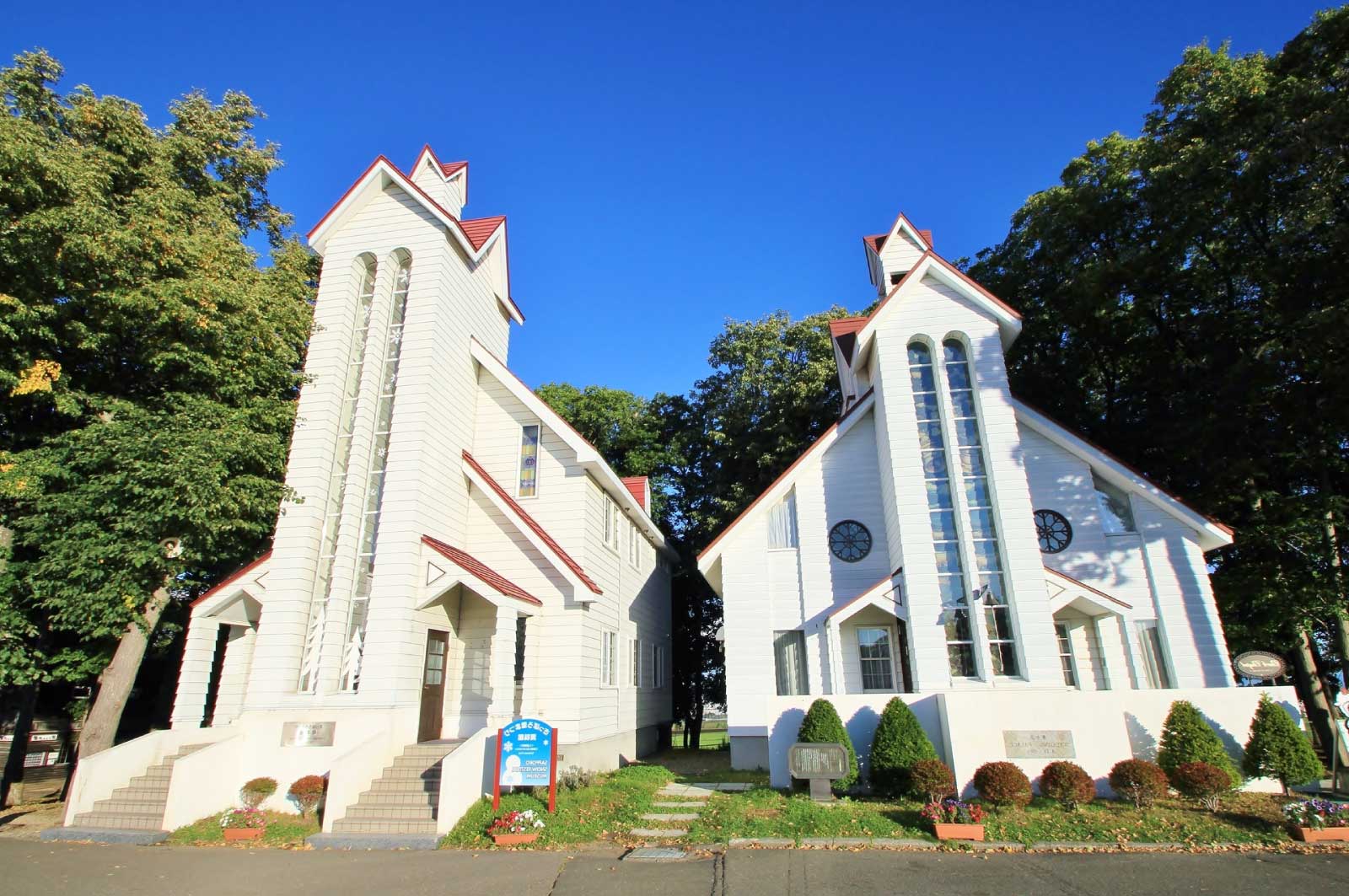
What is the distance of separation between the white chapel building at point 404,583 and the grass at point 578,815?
0.39m

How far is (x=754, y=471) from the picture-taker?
26.4 m

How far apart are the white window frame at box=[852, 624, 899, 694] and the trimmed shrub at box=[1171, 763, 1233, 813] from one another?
231 inches

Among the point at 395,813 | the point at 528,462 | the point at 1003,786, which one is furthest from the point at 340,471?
the point at 1003,786

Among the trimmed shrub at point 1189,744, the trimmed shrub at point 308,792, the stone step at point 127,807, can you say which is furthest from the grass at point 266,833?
the trimmed shrub at point 1189,744

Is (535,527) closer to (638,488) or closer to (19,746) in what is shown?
(638,488)

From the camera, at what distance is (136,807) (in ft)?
38.4

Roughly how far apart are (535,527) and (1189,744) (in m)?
12.7

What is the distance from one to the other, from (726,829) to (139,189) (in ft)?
58.7

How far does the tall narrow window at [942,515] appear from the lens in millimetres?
14578

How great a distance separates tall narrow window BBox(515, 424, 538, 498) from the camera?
1653 cm

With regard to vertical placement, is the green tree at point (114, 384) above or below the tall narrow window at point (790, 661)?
above

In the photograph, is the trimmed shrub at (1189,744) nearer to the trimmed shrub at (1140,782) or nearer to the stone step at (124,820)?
the trimmed shrub at (1140,782)

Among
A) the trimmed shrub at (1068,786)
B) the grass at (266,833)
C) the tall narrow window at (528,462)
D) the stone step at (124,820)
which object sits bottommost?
the grass at (266,833)

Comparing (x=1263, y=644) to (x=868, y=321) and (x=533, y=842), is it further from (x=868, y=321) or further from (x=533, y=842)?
(x=533, y=842)
